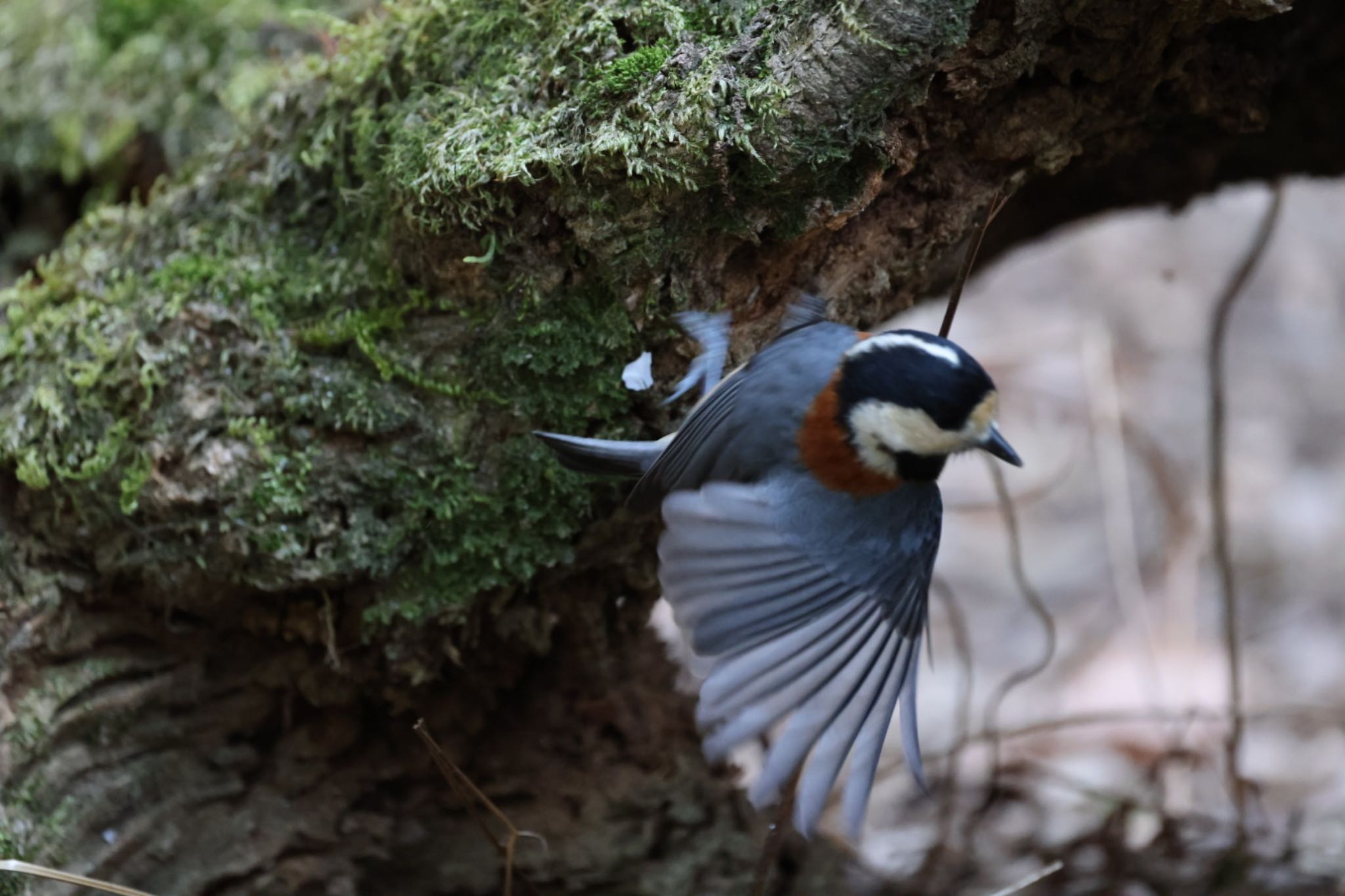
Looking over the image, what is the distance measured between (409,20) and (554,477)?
0.73 metres

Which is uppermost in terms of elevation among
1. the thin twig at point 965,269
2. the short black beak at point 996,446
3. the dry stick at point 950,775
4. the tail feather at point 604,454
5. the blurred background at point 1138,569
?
the thin twig at point 965,269

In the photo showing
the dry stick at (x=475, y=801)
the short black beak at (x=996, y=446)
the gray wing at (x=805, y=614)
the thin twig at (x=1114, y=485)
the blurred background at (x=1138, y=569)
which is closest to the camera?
the gray wing at (x=805, y=614)

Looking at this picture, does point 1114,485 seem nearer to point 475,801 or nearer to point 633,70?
point 475,801

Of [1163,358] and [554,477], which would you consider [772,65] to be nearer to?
[554,477]

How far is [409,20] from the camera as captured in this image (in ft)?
5.41

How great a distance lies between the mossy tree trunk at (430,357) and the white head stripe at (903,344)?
0.19 meters

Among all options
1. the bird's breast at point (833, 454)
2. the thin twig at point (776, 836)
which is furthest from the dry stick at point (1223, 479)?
the bird's breast at point (833, 454)

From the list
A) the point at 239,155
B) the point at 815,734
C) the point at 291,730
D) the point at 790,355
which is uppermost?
the point at 239,155

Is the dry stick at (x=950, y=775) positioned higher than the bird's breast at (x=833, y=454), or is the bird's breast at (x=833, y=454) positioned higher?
the bird's breast at (x=833, y=454)

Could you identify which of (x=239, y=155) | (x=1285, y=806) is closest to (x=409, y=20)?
(x=239, y=155)

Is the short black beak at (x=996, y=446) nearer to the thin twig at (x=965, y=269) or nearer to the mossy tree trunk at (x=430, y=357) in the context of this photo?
the thin twig at (x=965, y=269)

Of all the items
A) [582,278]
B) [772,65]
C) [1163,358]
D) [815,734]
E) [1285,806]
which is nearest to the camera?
[815,734]

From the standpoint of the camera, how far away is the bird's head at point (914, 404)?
4.23 ft

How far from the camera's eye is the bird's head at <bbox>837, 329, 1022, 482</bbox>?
129 centimetres
